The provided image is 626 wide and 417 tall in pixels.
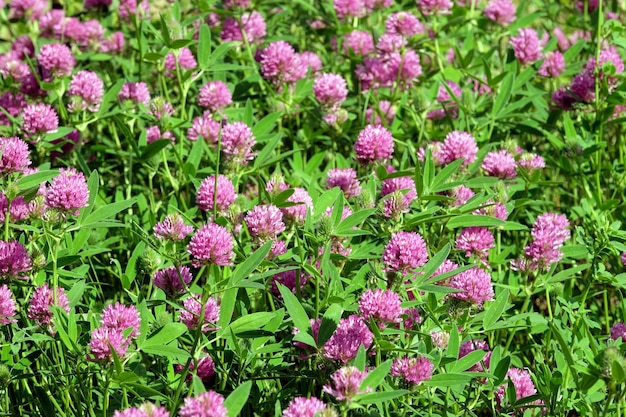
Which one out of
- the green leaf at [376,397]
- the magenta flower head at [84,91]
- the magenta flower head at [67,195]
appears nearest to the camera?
the green leaf at [376,397]

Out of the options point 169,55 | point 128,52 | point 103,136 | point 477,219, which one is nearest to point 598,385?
point 477,219

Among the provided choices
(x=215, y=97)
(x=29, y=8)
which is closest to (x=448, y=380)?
(x=215, y=97)

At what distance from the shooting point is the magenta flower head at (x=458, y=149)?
2.57m

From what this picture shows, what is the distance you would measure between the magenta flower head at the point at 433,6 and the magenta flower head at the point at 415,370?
1.76 meters

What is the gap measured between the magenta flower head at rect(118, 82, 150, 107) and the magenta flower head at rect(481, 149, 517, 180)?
1159 millimetres

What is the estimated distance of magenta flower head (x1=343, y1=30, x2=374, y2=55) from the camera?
137 inches

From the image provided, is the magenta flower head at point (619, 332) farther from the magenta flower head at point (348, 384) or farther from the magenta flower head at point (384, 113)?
the magenta flower head at point (384, 113)

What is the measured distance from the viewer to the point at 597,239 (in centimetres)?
239

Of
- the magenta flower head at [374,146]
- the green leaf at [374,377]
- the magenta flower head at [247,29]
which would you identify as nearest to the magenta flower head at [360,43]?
the magenta flower head at [247,29]

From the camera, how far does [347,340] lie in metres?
1.86

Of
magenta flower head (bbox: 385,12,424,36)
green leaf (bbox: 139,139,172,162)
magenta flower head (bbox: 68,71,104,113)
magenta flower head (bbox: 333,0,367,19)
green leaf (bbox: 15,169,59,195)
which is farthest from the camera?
magenta flower head (bbox: 333,0,367,19)

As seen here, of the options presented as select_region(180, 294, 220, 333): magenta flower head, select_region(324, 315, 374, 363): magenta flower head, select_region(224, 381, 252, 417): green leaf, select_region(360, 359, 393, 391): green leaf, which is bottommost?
select_region(180, 294, 220, 333): magenta flower head

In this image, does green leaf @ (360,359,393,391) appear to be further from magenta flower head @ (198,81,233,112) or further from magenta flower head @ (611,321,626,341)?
magenta flower head @ (198,81,233,112)

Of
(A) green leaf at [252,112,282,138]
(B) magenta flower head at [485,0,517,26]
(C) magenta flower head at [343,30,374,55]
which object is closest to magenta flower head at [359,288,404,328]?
(A) green leaf at [252,112,282,138]
